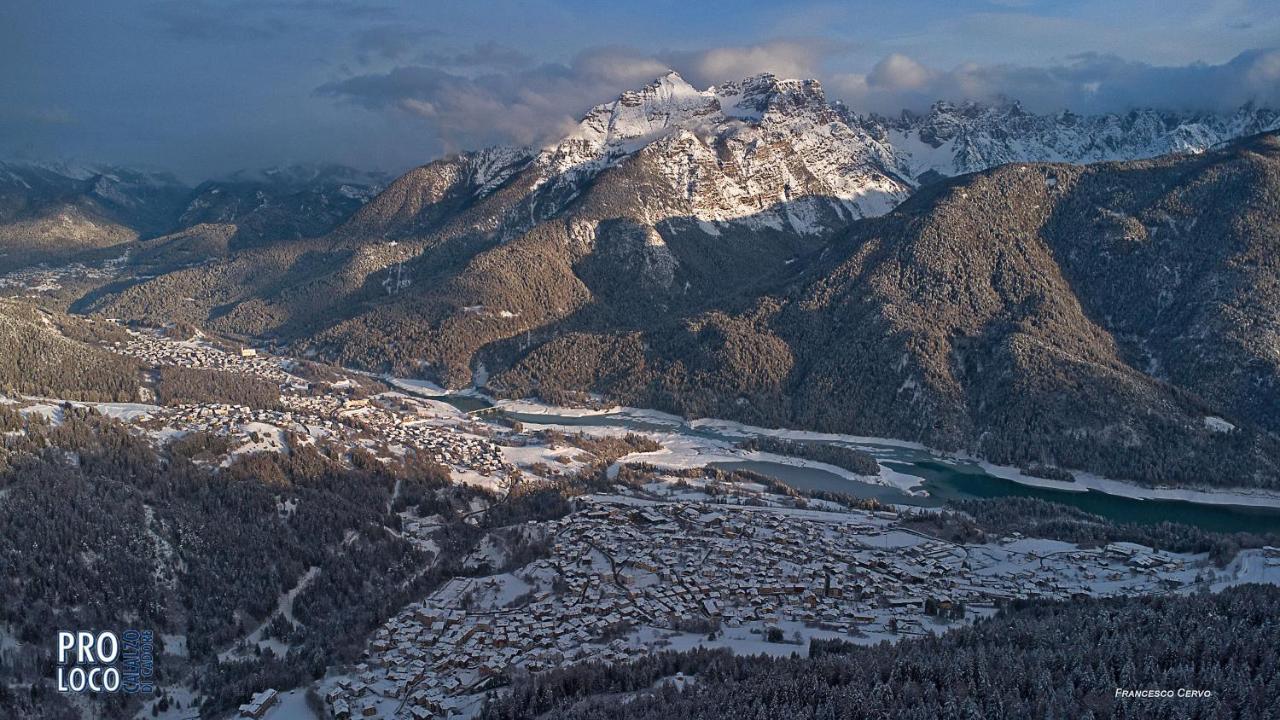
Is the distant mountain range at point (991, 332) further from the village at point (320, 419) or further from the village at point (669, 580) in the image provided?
the village at point (669, 580)

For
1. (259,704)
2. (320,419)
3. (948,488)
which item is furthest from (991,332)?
(259,704)

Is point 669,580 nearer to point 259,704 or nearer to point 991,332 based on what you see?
point 259,704

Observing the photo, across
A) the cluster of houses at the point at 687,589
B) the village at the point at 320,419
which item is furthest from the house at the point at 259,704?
the village at the point at 320,419

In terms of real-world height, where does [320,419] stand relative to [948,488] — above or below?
above

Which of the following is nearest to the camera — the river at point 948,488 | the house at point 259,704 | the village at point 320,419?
the house at point 259,704

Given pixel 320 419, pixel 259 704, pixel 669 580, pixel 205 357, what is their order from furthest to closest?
pixel 205 357 → pixel 320 419 → pixel 669 580 → pixel 259 704

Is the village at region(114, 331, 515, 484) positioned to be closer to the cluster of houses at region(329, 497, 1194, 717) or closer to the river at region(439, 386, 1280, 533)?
the river at region(439, 386, 1280, 533)

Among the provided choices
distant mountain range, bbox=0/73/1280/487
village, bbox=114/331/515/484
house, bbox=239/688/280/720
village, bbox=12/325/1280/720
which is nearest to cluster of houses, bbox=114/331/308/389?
village, bbox=114/331/515/484

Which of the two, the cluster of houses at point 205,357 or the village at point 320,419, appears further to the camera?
the cluster of houses at point 205,357

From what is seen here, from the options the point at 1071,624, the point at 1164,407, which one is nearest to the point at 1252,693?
the point at 1071,624
